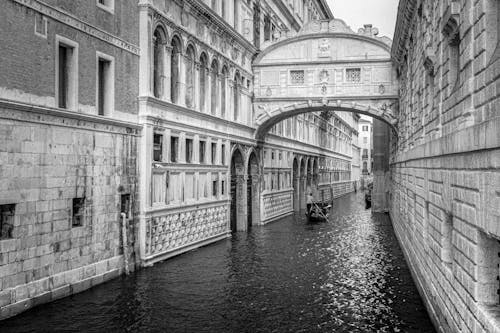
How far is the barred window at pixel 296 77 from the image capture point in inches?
940

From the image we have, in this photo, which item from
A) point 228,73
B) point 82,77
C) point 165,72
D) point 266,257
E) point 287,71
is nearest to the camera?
point 82,77

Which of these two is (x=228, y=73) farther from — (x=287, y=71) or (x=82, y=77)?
(x=82, y=77)

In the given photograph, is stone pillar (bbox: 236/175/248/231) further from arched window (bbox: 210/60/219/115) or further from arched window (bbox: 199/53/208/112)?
arched window (bbox: 199/53/208/112)

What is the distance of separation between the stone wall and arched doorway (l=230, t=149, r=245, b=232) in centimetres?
939

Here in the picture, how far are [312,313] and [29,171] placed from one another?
6161 mm

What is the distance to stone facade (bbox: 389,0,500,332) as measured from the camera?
19.9 ft

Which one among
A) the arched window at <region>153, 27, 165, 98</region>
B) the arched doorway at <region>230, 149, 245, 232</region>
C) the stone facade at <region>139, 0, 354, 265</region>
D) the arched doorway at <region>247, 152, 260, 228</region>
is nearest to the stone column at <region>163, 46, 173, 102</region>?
the stone facade at <region>139, 0, 354, 265</region>

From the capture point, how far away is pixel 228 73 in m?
21.4

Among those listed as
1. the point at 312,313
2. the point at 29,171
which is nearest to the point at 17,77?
the point at 29,171

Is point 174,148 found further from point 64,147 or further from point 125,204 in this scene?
point 64,147

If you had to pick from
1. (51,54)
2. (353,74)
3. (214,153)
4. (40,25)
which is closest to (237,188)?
(214,153)

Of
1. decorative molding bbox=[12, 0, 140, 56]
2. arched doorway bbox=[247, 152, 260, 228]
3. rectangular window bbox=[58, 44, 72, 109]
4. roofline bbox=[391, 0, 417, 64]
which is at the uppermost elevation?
roofline bbox=[391, 0, 417, 64]

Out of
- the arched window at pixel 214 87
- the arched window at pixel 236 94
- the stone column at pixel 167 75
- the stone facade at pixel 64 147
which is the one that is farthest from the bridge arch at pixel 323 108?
the stone facade at pixel 64 147

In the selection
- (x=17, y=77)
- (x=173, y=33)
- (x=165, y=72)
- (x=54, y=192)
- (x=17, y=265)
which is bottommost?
(x=17, y=265)
